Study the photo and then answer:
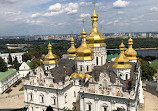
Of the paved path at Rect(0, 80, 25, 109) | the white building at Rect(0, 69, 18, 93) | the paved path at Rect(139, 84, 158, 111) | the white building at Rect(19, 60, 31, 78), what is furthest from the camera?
the white building at Rect(19, 60, 31, 78)

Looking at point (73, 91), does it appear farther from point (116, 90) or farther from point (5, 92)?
point (5, 92)

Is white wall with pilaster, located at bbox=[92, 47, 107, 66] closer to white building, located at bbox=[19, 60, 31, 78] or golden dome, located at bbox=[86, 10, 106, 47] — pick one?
golden dome, located at bbox=[86, 10, 106, 47]

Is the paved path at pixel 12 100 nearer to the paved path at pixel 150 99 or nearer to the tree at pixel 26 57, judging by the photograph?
the paved path at pixel 150 99

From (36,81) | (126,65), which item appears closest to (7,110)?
(36,81)

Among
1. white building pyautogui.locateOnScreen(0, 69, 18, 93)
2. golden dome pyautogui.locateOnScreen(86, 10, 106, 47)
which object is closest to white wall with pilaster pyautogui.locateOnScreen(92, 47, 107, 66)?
golden dome pyautogui.locateOnScreen(86, 10, 106, 47)

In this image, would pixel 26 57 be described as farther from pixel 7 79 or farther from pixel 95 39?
pixel 95 39
